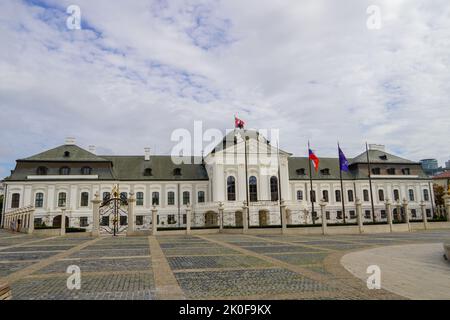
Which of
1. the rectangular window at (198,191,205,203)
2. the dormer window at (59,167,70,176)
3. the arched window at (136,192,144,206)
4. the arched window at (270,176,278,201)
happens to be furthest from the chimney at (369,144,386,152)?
the dormer window at (59,167,70,176)

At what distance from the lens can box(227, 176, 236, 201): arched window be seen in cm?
4200

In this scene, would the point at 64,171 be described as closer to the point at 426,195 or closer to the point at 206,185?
the point at 206,185

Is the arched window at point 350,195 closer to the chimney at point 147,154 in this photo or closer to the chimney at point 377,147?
the chimney at point 377,147

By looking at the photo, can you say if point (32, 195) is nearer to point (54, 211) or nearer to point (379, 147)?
point (54, 211)

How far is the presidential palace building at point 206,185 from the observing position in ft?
131

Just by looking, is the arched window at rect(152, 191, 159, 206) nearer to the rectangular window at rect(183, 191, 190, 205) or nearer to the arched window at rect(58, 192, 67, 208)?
the rectangular window at rect(183, 191, 190, 205)

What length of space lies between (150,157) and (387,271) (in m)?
42.9

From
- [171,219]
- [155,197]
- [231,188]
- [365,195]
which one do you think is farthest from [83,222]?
[365,195]

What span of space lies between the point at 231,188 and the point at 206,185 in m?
5.20

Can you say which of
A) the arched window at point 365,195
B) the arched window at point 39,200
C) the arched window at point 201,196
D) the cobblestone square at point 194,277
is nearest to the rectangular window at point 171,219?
the arched window at point 201,196

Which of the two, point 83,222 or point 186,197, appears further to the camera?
point 186,197

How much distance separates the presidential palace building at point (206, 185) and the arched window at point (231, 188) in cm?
12

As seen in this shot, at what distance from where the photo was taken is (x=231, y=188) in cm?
4222
